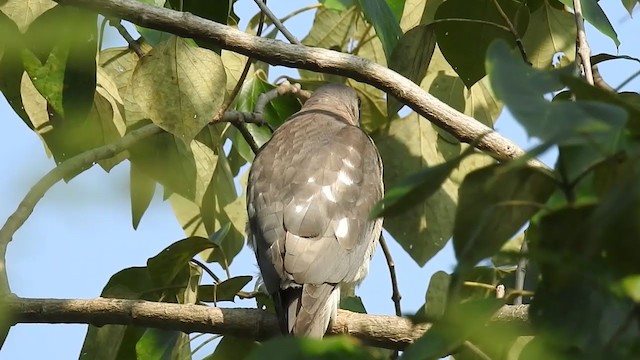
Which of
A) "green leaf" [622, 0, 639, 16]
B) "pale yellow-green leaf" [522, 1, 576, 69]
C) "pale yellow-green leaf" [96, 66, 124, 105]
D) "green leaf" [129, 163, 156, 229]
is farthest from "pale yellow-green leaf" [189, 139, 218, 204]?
"green leaf" [622, 0, 639, 16]

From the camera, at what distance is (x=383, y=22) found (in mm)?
3389

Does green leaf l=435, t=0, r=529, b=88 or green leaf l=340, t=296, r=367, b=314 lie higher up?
green leaf l=435, t=0, r=529, b=88

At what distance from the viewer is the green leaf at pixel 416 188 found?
1.30 meters

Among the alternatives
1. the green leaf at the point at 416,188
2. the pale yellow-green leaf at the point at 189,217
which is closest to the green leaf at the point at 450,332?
the green leaf at the point at 416,188

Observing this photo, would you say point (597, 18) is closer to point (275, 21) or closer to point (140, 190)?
point (275, 21)

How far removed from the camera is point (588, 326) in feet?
4.00

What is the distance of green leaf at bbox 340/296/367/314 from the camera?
3.68m

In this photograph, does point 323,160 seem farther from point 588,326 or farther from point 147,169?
point 588,326

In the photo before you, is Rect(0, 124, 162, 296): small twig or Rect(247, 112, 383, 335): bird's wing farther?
Rect(247, 112, 383, 335): bird's wing

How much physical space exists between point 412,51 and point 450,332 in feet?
7.42

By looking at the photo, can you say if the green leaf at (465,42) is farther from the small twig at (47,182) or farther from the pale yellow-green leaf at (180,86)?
the small twig at (47,182)

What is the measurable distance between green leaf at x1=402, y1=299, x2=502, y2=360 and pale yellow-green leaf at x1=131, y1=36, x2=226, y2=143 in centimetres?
201

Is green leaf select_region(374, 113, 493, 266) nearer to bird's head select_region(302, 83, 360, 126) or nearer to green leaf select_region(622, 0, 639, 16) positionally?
bird's head select_region(302, 83, 360, 126)

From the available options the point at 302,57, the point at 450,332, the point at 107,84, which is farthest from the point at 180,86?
the point at 450,332
